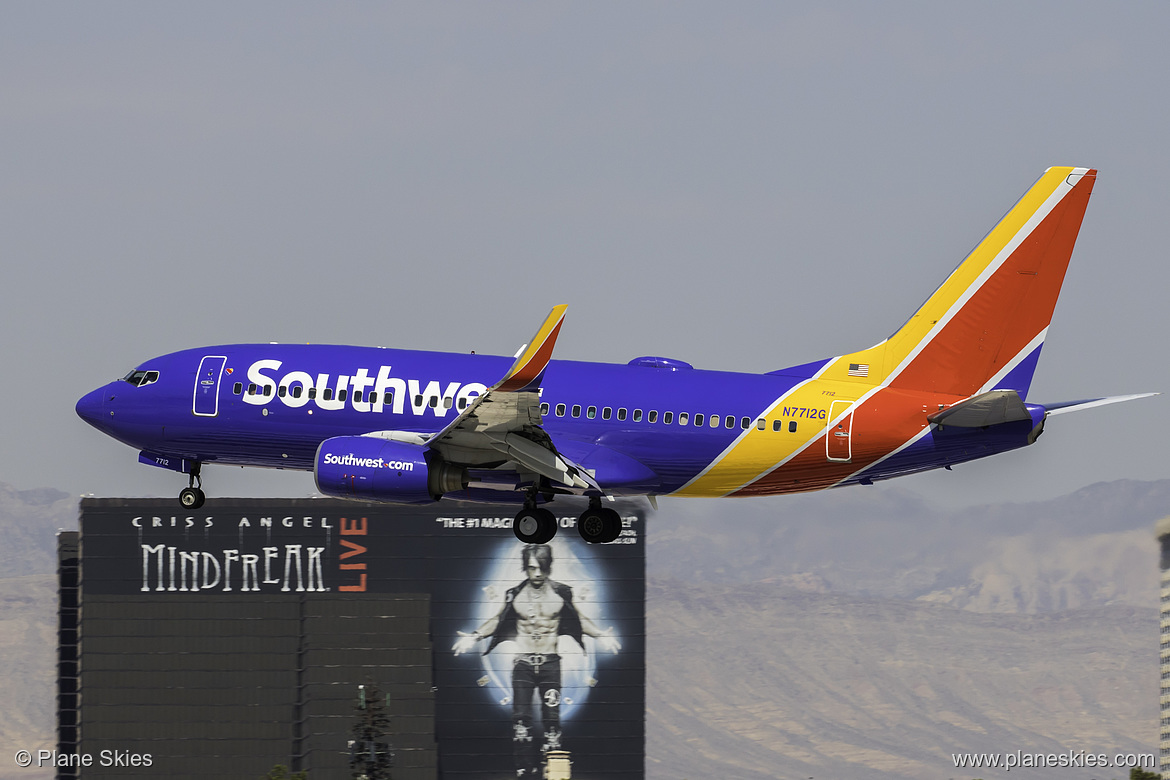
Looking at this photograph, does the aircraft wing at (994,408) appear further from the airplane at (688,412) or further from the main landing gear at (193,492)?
the main landing gear at (193,492)

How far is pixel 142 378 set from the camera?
177ft

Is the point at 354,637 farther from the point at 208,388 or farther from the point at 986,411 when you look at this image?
the point at 986,411

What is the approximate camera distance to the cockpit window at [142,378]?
176ft

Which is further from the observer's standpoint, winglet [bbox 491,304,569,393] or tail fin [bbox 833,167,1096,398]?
tail fin [bbox 833,167,1096,398]

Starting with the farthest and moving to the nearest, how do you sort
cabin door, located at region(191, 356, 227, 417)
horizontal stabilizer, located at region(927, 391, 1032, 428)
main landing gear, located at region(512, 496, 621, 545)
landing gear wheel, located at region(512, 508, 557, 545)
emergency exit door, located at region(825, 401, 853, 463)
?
cabin door, located at region(191, 356, 227, 417), main landing gear, located at region(512, 496, 621, 545), landing gear wheel, located at region(512, 508, 557, 545), emergency exit door, located at region(825, 401, 853, 463), horizontal stabilizer, located at region(927, 391, 1032, 428)

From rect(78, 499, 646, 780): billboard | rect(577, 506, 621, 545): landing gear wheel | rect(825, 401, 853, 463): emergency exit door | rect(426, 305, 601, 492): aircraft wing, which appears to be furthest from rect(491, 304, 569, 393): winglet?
rect(78, 499, 646, 780): billboard

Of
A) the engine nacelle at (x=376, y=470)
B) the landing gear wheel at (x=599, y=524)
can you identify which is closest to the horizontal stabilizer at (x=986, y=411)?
the landing gear wheel at (x=599, y=524)

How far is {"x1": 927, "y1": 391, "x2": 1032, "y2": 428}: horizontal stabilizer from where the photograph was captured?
46.5 metres

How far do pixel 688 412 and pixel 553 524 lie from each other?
5321 mm

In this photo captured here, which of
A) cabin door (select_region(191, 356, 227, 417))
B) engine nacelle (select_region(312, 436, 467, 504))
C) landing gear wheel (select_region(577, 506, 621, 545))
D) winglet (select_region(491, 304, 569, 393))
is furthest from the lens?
cabin door (select_region(191, 356, 227, 417))

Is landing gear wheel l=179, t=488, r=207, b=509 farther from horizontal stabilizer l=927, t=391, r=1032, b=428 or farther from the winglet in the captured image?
horizontal stabilizer l=927, t=391, r=1032, b=428

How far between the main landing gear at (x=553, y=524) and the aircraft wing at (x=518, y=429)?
1320 mm

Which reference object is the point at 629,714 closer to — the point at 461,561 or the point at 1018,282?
the point at 461,561

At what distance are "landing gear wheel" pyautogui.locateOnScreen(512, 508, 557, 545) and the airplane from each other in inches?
2.4
